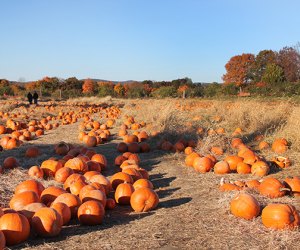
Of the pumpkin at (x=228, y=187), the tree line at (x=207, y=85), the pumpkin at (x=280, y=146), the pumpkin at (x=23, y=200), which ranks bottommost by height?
the pumpkin at (x=228, y=187)

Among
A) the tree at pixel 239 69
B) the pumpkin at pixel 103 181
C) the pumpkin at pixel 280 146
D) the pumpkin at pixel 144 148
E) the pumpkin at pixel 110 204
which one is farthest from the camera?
the tree at pixel 239 69

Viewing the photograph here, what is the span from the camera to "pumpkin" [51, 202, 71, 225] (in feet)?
12.3

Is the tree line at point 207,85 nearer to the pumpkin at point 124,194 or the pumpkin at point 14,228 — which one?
the pumpkin at point 124,194

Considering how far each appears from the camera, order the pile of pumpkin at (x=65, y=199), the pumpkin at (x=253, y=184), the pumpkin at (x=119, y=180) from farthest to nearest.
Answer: the pumpkin at (x=119, y=180)
the pumpkin at (x=253, y=184)
the pile of pumpkin at (x=65, y=199)

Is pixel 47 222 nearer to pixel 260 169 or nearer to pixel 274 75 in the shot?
pixel 260 169

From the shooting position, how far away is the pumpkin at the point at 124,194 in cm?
461

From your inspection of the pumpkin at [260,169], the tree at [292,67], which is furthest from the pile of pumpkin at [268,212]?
the tree at [292,67]

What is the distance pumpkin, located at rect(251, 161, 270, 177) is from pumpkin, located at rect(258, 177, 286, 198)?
1.10 m

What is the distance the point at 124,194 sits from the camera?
15.1 ft

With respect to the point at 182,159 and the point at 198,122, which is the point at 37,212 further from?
the point at 198,122

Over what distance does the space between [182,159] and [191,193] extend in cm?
233

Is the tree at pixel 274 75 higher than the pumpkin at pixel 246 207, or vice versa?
the tree at pixel 274 75

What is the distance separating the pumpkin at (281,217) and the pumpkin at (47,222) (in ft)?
6.73

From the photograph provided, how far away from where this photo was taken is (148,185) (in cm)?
489
